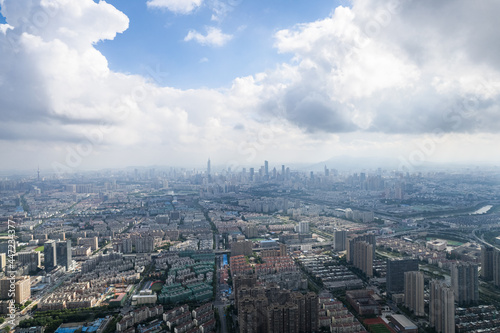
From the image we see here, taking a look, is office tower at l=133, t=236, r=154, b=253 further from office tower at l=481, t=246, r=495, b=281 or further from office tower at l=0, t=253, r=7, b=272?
office tower at l=481, t=246, r=495, b=281

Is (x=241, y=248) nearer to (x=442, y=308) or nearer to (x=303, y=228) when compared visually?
(x=303, y=228)

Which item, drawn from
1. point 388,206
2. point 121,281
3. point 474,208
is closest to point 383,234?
point 388,206

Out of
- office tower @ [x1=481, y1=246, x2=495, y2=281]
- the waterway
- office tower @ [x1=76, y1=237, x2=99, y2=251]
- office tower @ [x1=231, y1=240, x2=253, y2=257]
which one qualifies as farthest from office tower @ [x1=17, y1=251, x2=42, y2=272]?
the waterway

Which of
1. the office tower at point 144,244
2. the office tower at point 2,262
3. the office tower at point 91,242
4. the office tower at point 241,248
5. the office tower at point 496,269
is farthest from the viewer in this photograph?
the office tower at point 91,242

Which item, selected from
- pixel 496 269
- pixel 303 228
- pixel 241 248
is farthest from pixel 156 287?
pixel 496 269

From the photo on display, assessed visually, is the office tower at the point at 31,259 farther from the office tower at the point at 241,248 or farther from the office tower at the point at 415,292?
the office tower at the point at 415,292

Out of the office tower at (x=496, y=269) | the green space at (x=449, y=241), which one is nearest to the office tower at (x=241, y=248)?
the office tower at (x=496, y=269)

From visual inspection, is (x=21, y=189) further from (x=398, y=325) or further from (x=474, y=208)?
(x=474, y=208)
